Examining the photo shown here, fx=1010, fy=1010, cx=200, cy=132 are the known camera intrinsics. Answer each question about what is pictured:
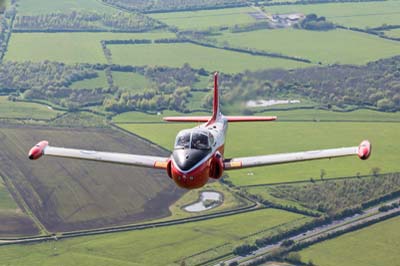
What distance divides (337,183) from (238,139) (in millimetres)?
19924

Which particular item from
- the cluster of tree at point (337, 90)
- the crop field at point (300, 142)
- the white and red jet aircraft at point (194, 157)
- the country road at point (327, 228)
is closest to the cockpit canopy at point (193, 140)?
the white and red jet aircraft at point (194, 157)

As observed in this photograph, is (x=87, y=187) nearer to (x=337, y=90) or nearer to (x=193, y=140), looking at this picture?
(x=337, y=90)

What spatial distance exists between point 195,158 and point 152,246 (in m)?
53.6

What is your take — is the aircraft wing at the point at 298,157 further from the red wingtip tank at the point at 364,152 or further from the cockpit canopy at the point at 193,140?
the cockpit canopy at the point at 193,140

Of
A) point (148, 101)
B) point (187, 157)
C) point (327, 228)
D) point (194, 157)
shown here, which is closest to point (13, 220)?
point (327, 228)

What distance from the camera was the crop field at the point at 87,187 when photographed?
445 feet

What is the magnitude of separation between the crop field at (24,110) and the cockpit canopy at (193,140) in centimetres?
10536

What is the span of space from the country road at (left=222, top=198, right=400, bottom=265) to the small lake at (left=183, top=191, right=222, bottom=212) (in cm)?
1330

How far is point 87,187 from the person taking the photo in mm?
142875

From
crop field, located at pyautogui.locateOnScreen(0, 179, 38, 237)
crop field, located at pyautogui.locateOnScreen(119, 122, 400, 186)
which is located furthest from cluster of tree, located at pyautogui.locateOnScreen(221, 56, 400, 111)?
crop field, located at pyautogui.locateOnScreen(0, 179, 38, 237)

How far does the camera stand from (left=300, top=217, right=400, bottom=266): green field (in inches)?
4887

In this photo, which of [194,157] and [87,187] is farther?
[87,187]

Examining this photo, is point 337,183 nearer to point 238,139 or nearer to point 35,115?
point 238,139

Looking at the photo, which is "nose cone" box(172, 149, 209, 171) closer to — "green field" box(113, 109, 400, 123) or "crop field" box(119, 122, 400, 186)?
"crop field" box(119, 122, 400, 186)
